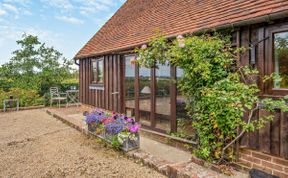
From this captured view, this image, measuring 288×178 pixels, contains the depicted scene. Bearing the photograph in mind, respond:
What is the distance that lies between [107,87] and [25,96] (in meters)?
6.61

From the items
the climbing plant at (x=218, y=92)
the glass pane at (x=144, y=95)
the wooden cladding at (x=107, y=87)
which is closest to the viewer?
the climbing plant at (x=218, y=92)

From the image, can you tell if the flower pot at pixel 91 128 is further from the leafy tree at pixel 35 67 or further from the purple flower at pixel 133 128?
the leafy tree at pixel 35 67

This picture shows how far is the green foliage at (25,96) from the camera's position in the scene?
36.1 feet

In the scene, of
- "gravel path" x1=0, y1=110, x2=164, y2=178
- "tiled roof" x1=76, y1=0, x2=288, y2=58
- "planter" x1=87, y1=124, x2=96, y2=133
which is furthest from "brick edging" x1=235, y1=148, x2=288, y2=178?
"planter" x1=87, y1=124, x2=96, y2=133

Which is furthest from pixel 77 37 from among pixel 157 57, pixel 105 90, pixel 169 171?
pixel 169 171

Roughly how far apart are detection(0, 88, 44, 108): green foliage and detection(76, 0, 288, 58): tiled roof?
590cm

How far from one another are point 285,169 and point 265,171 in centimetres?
28

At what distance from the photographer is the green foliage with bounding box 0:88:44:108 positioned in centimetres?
1102

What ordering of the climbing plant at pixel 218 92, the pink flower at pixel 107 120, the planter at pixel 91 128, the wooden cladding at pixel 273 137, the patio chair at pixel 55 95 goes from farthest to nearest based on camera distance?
the patio chair at pixel 55 95
the planter at pixel 91 128
the pink flower at pixel 107 120
the climbing plant at pixel 218 92
the wooden cladding at pixel 273 137

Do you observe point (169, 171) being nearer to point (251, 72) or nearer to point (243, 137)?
point (243, 137)

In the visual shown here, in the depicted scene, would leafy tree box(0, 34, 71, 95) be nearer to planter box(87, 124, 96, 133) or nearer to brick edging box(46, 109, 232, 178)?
planter box(87, 124, 96, 133)

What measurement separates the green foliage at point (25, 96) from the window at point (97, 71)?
502 cm

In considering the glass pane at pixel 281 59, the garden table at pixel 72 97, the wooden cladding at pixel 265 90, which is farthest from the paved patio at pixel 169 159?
the garden table at pixel 72 97

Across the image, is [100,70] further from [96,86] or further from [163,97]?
[163,97]
